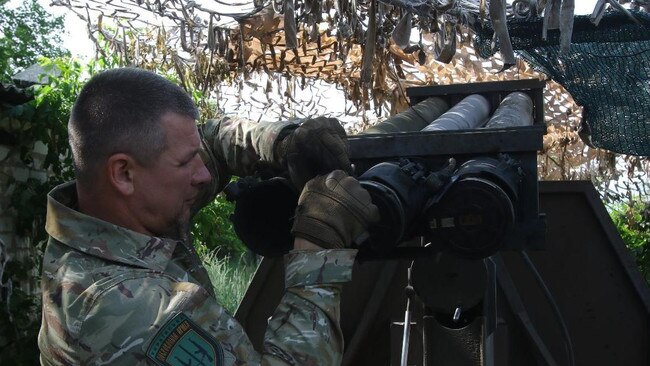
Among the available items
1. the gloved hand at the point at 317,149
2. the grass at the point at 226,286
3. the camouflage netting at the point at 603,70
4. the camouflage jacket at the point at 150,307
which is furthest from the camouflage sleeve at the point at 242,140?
the grass at the point at 226,286

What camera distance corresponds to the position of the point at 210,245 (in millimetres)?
9219

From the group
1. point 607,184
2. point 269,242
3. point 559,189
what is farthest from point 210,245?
point 269,242

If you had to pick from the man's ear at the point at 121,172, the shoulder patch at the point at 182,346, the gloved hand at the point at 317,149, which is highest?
the man's ear at the point at 121,172

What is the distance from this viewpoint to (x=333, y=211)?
6.60ft

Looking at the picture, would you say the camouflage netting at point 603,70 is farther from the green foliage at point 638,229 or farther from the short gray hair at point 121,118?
the green foliage at point 638,229

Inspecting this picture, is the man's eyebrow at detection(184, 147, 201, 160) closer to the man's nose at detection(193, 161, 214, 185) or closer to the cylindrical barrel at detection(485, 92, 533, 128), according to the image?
the man's nose at detection(193, 161, 214, 185)

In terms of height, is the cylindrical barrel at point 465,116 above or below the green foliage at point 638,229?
above

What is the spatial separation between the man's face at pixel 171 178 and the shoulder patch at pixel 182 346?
291 mm

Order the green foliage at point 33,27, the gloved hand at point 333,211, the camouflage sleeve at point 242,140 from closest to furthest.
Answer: the gloved hand at point 333,211 → the camouflage sleeve at point 242,140 → the green foliage at point 33,27

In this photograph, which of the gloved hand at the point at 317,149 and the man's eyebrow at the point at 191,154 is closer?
the man's eyebrow at the point at 191,154

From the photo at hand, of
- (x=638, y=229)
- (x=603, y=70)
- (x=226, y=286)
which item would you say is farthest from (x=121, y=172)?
(x=638, y=229)

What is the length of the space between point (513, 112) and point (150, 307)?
86.2 inches

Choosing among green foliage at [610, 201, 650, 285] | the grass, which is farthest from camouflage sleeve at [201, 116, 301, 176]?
green foliage at [610, 201, 650, 285]

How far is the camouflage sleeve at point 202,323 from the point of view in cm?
173
